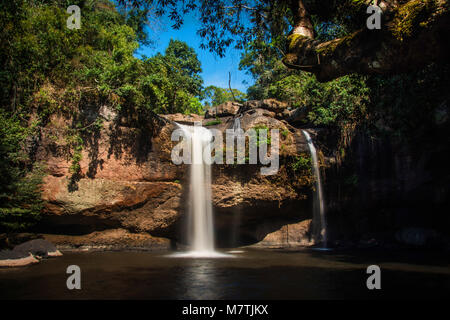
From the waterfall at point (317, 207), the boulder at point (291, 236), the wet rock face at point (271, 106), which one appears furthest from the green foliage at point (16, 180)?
the wet rock face at point (271, 106)

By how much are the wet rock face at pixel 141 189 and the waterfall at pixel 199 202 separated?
12.5 inches

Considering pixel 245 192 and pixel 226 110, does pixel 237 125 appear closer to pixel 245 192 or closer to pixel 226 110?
pixel 245 192

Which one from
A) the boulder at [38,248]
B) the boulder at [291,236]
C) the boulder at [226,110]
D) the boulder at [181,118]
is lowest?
the boulder at [291,236]

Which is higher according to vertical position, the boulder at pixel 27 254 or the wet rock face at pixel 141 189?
the wet rock face at pixel 141 189

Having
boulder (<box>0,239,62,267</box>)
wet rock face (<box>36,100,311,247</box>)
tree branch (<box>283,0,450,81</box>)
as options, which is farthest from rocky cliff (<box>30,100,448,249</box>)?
tree branch (<box>283,0,450,81</box>)

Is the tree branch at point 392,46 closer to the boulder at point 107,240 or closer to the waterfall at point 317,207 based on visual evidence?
the waterfall at point 317,207

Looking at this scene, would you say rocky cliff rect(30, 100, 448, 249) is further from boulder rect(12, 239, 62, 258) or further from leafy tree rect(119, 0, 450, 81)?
leafy tree rect(119, 0, 450, 81)

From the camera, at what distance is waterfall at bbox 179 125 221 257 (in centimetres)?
1233

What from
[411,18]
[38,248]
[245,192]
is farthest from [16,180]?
[411,18]

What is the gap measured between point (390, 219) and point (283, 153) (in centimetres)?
655

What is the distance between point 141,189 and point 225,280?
6.71 meters

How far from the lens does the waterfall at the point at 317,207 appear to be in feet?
43.4

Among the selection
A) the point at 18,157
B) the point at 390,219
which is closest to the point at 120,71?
the point at 18,157

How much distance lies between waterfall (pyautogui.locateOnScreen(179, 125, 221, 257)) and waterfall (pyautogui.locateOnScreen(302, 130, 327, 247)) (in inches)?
192
